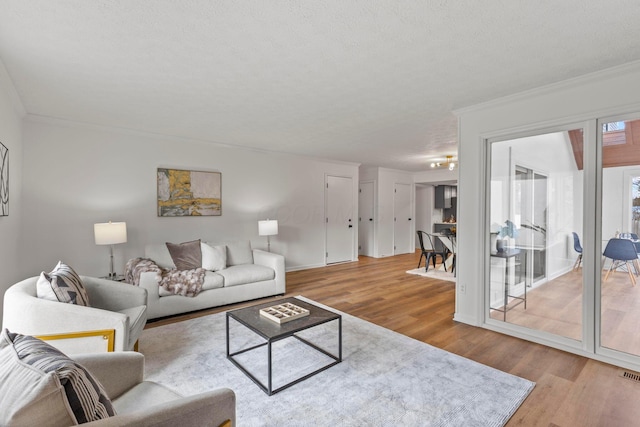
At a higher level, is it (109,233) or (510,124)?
(510,124)

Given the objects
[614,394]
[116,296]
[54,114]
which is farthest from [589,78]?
[54,114]

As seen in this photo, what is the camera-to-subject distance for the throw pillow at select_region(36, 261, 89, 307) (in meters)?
2.03

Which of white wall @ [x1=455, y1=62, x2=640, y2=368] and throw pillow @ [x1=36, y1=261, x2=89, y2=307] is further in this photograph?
white wall @ [x1=455, y1=62, x2=640, y2=368]

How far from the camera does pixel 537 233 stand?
3035mm

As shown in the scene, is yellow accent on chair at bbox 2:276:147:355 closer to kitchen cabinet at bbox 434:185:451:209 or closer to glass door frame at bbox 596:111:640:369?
glass door frame at bbox 596:111:640:369

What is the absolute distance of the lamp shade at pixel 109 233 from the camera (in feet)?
11.6

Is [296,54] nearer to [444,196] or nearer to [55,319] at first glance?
[55,319]

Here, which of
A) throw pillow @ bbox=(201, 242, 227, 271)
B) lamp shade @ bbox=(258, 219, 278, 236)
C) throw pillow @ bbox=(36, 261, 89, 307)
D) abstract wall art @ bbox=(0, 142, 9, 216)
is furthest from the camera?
lamp shade @ bbox=(258, 219, 278, 236)

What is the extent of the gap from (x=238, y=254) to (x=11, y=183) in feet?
8.38

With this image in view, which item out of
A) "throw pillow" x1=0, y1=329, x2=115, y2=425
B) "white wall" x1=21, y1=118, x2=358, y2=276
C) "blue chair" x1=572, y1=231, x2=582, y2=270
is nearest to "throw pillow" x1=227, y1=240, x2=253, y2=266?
"white wall" x1=21, y1=118, x2=358, y2=276

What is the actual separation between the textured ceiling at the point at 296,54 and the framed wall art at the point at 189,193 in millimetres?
1144

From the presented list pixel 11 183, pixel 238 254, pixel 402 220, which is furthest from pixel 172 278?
pixel 402 220

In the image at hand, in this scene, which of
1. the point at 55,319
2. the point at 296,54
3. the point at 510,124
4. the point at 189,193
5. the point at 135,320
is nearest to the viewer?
the point at 55,319

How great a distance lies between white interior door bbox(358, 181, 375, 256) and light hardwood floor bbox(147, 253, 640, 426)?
7.80 ft
